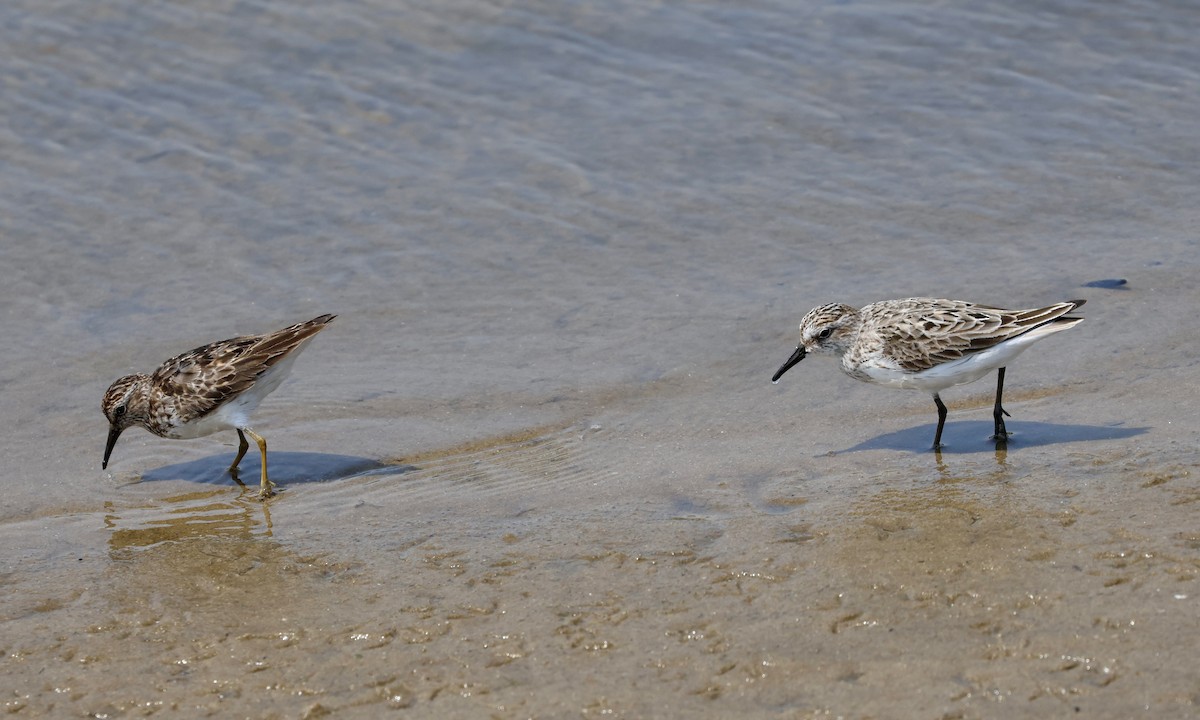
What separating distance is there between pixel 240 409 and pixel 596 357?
2742 mm

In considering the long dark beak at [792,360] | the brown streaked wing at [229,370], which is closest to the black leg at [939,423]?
the long dark beak at [792,360]

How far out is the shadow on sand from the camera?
820cm

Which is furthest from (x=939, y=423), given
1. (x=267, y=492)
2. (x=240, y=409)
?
(x=240, y=409)

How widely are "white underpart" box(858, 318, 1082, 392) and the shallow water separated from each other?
383mm

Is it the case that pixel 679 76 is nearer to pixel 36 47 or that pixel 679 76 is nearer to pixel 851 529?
pixel 36 47

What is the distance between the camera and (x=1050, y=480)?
7320mm

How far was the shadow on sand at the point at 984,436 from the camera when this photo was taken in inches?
323

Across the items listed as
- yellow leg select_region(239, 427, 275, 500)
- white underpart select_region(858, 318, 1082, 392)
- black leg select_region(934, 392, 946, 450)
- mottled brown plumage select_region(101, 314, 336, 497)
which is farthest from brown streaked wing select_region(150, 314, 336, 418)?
black leg select_region(934, 392, 946, 450)

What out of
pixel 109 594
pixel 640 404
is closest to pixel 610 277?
pixel 640 404

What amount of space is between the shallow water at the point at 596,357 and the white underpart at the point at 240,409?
1.01 feet

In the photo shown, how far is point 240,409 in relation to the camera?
30.6 ft

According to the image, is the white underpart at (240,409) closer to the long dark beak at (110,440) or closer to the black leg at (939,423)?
the long dark beak at (110,440)

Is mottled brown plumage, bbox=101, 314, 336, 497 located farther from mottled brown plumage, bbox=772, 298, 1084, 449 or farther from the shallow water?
mottled brown plumage, bbox=772, 298, 1084, 449

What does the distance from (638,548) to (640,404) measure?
319 centimetres
